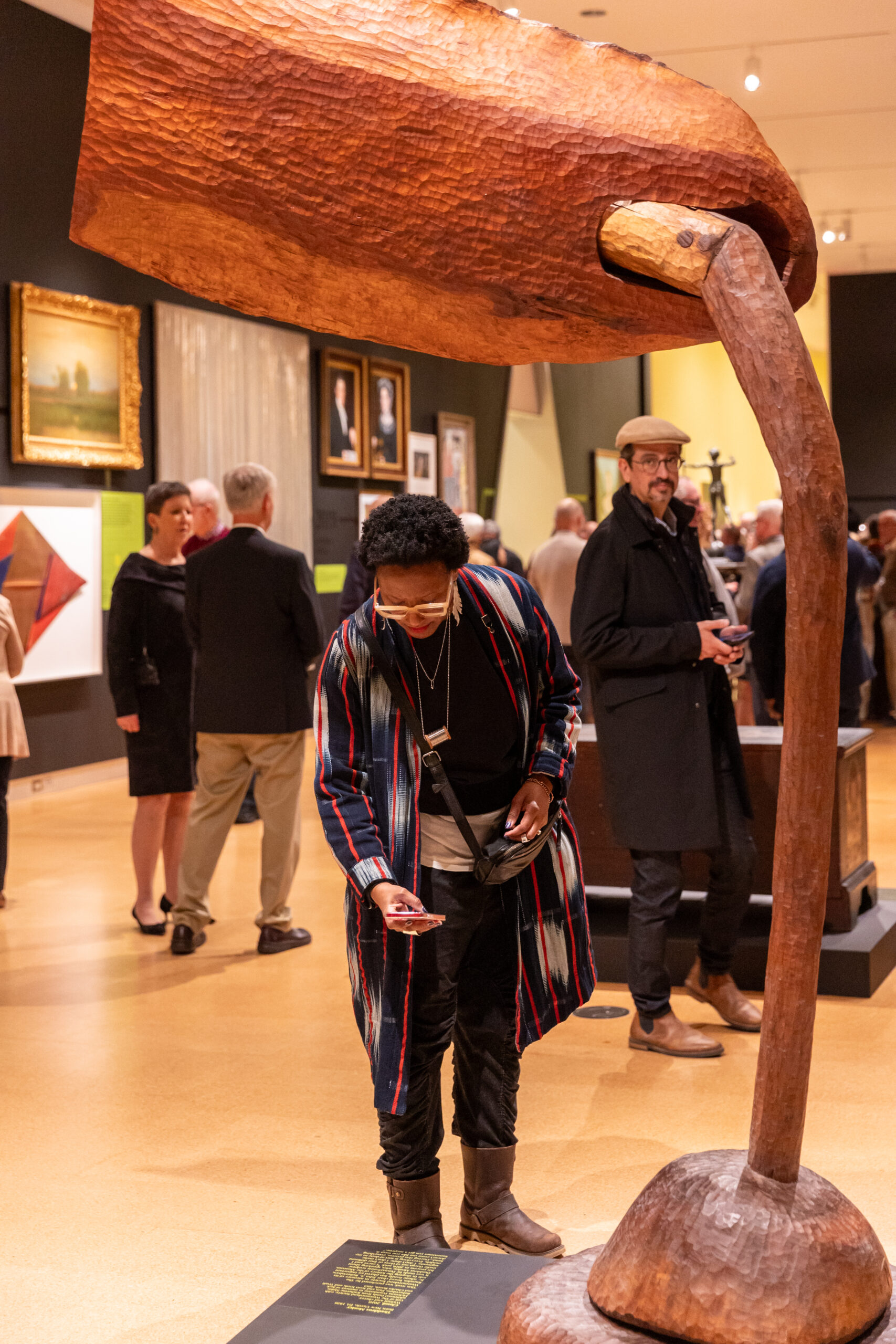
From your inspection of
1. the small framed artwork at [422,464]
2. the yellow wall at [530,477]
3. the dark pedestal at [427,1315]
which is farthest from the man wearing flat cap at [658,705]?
the yellow wall at [530,477]

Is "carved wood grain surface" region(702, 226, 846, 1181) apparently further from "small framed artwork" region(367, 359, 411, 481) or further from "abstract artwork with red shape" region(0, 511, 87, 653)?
"small framed artwork" region(367, 359, 411, 481)

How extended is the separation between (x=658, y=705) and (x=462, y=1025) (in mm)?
1520

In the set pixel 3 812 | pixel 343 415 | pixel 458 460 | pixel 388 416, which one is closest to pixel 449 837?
pixel 3 812

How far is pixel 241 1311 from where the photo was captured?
255cm

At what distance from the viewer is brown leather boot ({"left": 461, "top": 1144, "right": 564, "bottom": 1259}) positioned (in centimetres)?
265

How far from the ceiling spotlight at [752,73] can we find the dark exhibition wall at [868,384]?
7.86 m

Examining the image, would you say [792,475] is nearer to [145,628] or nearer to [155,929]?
[145,628]

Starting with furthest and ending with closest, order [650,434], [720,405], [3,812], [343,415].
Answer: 1. [720,405]
2. [343,415]
3. [3,812]
4. [650,434]

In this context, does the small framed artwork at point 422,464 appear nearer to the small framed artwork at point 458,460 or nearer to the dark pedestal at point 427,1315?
the small framed artwork at point 458,460

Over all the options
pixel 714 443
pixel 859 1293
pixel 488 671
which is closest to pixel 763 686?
pixel 488 671

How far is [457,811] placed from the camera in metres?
2.41

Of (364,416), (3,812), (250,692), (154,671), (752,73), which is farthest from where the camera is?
(364,416)

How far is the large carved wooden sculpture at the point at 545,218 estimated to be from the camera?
136cm

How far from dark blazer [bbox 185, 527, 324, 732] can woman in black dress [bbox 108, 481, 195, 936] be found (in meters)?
0.31
